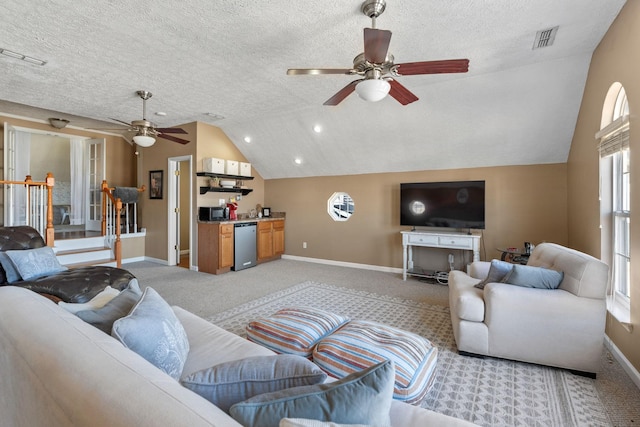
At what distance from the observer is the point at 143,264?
622 centimetres

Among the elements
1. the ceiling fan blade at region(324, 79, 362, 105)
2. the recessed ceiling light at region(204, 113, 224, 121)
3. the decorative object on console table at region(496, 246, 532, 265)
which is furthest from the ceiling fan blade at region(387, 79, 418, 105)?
the recessed ceiling light at region(204, 113, 224, 121)

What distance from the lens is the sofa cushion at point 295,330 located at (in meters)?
2.05

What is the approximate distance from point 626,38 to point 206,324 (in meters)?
→ 3.86

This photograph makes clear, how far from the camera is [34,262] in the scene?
3.13 meters

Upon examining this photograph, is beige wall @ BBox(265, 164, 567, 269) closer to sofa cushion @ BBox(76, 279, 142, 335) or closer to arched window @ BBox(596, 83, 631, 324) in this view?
arched window @ BBox(596, 83, 631, 324)

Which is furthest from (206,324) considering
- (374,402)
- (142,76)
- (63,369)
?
(142,76)

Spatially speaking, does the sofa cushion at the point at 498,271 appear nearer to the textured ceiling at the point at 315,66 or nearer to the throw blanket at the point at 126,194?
the textured ceiling at the point at 315,66

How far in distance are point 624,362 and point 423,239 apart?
9.27 ft

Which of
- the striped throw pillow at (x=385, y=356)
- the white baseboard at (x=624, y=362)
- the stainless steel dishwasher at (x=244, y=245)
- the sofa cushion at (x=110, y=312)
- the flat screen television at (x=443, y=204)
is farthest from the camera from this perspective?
the stainless steel dishwasher at (x=244, y=245)

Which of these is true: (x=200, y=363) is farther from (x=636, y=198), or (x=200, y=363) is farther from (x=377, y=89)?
(x=636, y=198)

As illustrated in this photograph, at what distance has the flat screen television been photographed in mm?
4895

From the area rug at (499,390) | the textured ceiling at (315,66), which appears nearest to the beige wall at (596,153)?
the textured ceiling at (315,66)

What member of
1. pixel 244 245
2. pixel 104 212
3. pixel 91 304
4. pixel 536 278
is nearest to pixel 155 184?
pixel 104 212

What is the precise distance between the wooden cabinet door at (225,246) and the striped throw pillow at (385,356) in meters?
3.89
